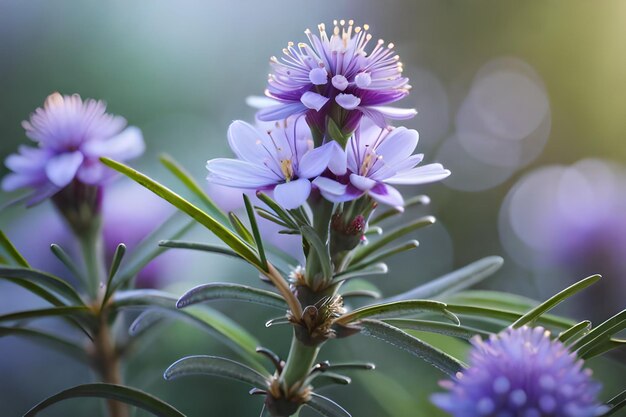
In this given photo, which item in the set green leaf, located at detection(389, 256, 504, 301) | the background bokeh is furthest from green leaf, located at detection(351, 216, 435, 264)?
the background bokeh

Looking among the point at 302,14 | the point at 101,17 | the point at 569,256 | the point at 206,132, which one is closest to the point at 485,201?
the point at 569,256

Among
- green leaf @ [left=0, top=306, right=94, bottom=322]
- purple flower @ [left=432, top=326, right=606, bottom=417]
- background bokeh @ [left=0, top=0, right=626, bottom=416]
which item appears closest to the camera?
purple flower @ [left=432, top=326, right=606, bottom=417]

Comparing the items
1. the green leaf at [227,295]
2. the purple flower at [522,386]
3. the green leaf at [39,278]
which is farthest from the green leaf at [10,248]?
the purple flower at [522,386]

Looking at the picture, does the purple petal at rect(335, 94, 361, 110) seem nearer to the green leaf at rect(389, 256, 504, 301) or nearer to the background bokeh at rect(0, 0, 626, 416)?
the green leaf at rect(389, 256, 504, 301)

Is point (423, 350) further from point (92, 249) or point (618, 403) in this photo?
point (92, 249)

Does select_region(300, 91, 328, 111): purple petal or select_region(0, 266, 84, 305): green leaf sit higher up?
select_region(300, 91, 328, 111): purple petal

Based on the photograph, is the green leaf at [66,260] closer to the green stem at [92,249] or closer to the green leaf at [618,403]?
the green stem at [92,249]
